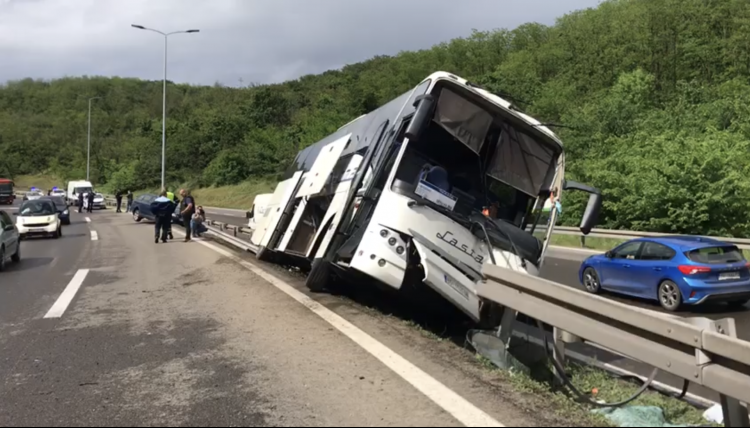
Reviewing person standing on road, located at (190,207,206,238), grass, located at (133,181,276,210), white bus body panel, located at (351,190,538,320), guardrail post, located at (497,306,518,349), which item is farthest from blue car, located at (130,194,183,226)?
guardrail post, located at (497,306,518,349)

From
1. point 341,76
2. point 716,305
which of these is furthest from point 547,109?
point 341,76

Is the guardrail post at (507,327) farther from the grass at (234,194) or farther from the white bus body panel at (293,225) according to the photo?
the grass at (234,194)

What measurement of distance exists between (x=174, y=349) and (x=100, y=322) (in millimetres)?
Answer: 2031

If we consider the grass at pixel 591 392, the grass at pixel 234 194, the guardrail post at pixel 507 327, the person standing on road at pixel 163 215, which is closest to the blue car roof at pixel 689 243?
the grass at pixel 591 392

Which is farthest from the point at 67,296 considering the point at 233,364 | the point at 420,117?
the point at 420,117

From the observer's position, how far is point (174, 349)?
5.94 meters

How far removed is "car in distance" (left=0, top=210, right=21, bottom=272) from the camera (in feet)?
44.6

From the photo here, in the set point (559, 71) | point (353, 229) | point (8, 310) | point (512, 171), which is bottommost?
point (8, 310)

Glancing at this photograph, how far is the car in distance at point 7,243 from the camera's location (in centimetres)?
1359

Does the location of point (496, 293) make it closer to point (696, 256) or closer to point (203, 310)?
point (203, 310)

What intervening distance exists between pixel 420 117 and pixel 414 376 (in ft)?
10.7

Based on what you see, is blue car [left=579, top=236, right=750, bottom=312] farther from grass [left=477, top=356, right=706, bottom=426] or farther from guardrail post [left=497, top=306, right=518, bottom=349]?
guardrail post [left=497, top=306, right=518, bottom=349]

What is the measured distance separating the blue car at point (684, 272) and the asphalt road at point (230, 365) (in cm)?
623

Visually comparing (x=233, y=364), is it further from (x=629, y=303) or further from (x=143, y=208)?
(x=143, y=208)
